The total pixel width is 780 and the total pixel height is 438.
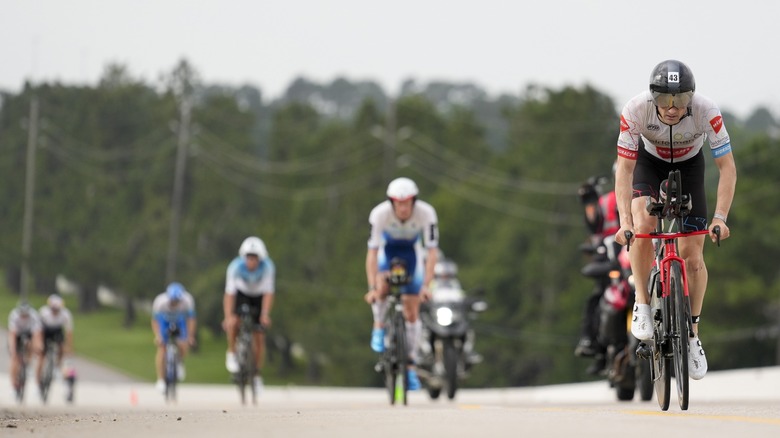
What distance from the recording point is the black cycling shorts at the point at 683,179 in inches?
445

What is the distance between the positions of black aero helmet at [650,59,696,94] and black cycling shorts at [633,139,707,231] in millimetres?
749

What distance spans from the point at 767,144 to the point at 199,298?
3729cm

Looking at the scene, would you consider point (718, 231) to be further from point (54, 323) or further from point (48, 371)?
point (48, 371)

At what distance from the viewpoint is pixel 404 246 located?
58.4 feet

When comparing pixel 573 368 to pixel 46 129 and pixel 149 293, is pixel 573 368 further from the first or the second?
pixel 46 129

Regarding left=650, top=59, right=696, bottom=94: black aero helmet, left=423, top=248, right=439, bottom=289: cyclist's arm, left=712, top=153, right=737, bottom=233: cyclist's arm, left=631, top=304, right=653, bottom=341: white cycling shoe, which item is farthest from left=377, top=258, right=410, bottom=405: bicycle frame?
left=650, top=59, right=696, bottom=94: black aero helmet

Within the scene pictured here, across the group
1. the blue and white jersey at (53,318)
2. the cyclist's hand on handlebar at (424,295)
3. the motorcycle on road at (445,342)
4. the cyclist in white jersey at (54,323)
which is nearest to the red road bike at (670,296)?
the cyclist's hand on handlebar at (424,295)

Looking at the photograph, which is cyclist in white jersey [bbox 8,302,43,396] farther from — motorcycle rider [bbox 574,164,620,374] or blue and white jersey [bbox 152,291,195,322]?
motorcycle rider [bbox 574,164,620,374]

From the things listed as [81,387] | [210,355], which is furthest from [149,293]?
[81,387]

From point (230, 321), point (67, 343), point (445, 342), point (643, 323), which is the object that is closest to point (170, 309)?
point (230, 321)

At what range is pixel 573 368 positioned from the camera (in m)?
71.8

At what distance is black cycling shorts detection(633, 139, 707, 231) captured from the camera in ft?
37.1

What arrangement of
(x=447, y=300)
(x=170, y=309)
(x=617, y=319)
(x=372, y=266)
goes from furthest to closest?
(x=170, y=309), (x=447, y=300), (x=617, y=319), (x=372, y=266)

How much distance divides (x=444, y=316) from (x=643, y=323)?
1082 cm
